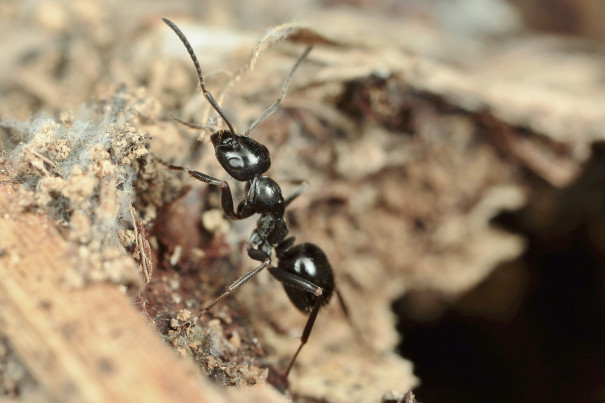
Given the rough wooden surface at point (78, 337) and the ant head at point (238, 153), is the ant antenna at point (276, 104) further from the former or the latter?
the rough wooden surface at point (78, 337)

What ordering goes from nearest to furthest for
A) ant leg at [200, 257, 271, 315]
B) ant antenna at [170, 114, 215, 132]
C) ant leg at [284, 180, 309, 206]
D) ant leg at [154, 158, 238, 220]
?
ant leg at [200, 257, 271, 315] → ant leg at [154, 158, 238, 220] → ant antenna at [170, 114, 215, 132] → ant leg at [284, 180, 309, 206]

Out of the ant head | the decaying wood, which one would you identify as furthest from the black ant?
the decaying wood

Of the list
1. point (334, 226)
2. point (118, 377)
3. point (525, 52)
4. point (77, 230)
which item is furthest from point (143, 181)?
point (525, 52)

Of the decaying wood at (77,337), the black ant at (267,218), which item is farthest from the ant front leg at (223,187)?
the decaying wood at (77,337)

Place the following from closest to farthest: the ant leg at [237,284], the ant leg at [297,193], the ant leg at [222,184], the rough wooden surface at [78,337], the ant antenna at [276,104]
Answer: the rough wooden surface at [78,337]
the ant leg at [237,284]
the ant leg at [222,184]
the ant antenna at [276,104]
the ant leg at [297,193]

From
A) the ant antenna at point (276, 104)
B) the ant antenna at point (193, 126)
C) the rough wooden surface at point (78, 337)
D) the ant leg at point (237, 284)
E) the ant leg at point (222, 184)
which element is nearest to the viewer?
the rough wooden surface at point (78, 337)

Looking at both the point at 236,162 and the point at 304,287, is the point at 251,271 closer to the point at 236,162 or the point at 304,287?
the point at 304,287

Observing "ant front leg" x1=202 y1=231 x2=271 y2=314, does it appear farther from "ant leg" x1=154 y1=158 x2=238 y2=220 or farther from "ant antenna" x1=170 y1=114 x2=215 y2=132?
"ant antenna" x1=170 y1=114 x2=215 y2=132

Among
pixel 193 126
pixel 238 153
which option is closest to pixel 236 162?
A: pixel 238 153
